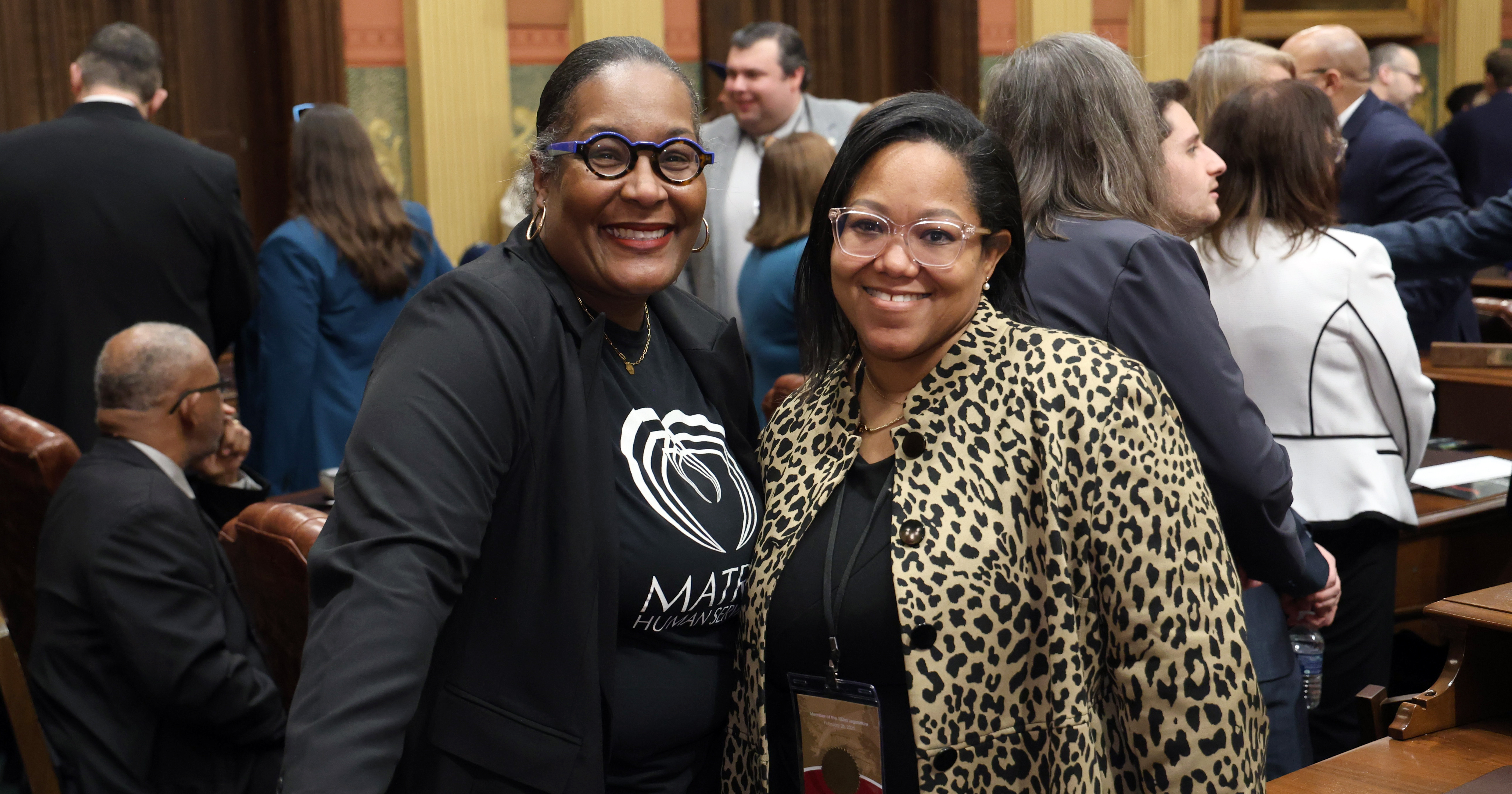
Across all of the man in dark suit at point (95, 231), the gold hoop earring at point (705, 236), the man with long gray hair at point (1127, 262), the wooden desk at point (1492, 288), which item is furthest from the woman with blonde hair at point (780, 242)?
the wooden desk at point (1492, 288)

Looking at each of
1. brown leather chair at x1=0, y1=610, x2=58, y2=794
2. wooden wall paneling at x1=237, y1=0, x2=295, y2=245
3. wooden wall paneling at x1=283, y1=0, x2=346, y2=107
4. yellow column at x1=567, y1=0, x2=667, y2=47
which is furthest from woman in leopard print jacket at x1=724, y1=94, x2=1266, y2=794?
yellow column at x1=567, y1=0, x2=667, y2=47

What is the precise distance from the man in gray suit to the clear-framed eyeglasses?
2822 millimetres

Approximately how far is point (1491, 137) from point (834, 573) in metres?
6.88

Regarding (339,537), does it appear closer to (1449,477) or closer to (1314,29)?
(1449,477)

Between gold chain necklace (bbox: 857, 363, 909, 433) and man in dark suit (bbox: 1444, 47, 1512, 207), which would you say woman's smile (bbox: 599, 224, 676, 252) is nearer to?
gold chain necklace (bbox: 857, 363, 909, 433)

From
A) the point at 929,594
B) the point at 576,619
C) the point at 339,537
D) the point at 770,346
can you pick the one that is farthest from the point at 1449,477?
the point at 339,537

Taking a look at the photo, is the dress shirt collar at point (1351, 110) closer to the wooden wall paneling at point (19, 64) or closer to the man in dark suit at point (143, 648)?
the man in dark suit at point (143, 648)

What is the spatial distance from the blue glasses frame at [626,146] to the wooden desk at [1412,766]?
3.69 feet

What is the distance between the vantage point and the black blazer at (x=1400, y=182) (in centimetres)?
418

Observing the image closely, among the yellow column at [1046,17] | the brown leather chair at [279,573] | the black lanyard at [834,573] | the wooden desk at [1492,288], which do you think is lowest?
the wooden desk at [1492,288]

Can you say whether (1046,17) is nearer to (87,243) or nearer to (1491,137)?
(1491,137)

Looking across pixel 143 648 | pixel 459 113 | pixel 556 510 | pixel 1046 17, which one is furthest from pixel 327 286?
pixel 1046 17

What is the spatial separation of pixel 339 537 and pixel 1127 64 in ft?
4.25

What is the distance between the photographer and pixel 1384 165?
4.22 metres
